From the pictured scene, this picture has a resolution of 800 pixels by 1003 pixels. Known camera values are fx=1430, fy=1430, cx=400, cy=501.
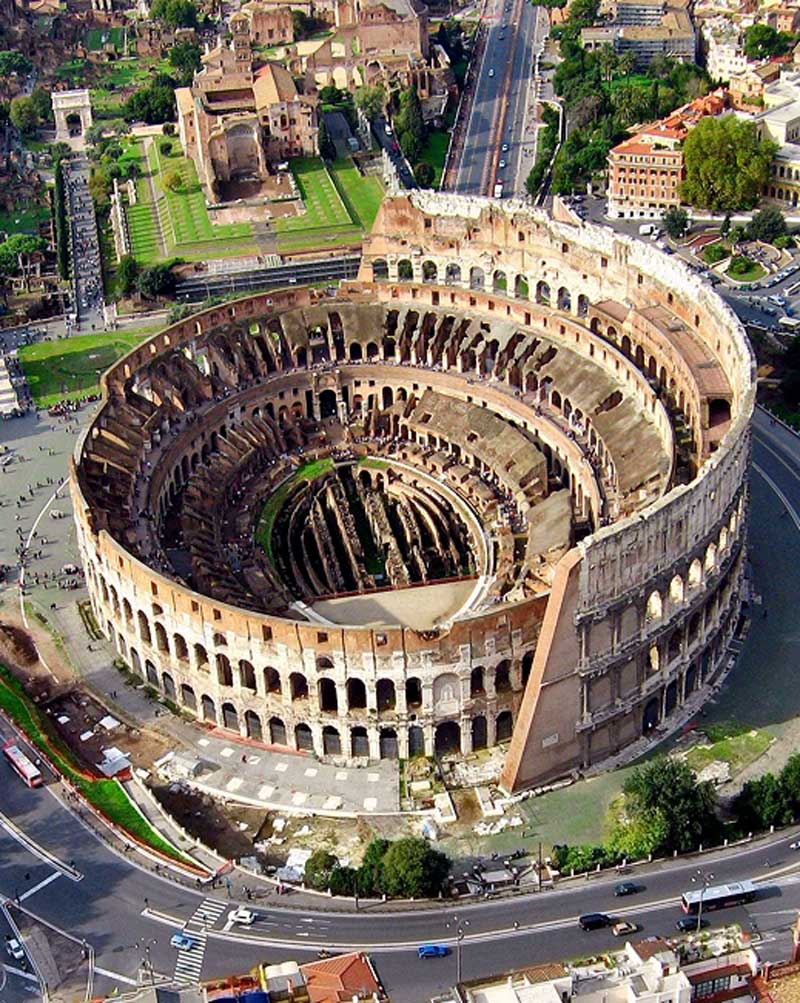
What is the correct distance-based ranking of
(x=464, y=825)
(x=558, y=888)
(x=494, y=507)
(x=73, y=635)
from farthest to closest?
(x=494, y=507)
(x=73, y=635)
(x=464, y=825)
(x=558, y=888)

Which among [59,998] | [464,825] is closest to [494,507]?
[464,825]

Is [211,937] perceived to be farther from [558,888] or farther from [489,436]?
[489,436]

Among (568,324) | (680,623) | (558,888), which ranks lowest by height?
(558,888)

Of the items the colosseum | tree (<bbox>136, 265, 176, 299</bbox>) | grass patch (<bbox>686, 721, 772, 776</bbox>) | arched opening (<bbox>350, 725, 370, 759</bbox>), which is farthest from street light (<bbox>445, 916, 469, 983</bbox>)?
tree (<bbox>136, 265, 176, 299</bbox>)

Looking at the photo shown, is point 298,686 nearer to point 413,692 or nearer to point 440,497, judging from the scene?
point 413,692

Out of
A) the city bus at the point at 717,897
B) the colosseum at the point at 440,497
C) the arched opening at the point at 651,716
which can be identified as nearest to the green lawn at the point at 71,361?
the colosseum at the point at 440,497

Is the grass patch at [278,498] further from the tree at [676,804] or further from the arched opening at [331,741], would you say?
the tree at [676,804]

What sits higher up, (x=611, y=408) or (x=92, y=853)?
Result: (x=611, y=408)

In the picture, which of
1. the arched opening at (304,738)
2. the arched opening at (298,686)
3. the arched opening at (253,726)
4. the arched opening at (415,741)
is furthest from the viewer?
the arched opening at (253,726)
